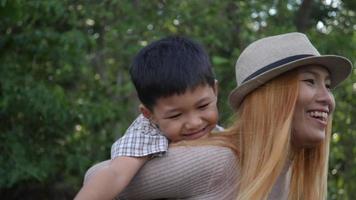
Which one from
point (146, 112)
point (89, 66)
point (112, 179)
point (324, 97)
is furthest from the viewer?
point (89, 66)

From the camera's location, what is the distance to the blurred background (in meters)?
5.66

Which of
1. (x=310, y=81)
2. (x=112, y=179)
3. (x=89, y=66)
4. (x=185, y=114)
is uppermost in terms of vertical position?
(x=310, y=81)

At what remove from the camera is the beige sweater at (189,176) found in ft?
7.98

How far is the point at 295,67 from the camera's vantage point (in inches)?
99.3

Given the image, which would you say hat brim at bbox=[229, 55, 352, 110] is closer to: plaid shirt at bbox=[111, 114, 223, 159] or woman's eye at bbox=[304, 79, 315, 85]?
woman's eye at bbox=[304, 79, 315, 85]

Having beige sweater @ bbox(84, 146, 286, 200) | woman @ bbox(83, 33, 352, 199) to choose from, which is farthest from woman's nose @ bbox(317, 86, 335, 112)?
beige sweater @ bbox(84, 146, 286, 200)

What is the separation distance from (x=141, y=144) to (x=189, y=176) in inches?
6.9

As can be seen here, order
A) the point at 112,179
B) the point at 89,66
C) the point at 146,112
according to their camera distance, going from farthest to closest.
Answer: the point at 89,66 < the point at 146,112 < the point at 112,179

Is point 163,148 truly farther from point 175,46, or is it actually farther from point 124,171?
point 175,46

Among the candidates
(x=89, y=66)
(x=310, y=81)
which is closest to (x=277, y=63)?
(x=310, y=81)

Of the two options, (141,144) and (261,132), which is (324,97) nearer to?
(261,132)

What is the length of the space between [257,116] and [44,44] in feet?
11.5

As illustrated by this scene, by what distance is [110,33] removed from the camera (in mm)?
6551

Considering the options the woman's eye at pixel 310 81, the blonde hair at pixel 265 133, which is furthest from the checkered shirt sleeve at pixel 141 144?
the woman's eye at pixel 310 81
